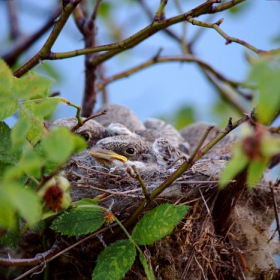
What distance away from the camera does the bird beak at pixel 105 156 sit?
2.50 m

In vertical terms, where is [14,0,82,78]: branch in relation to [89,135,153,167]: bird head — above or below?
above

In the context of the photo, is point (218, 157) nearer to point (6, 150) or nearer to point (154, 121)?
point (154, 121)

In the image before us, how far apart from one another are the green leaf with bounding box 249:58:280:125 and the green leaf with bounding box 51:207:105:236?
957 millimetres

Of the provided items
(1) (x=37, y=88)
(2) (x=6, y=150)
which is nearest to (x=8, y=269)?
(2) (x=6, y=150)

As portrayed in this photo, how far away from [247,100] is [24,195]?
320 centimetres

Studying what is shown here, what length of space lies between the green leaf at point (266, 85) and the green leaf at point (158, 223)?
814 mm

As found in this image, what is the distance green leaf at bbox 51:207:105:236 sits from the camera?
1722mm

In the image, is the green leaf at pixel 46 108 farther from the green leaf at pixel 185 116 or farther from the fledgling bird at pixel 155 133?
the green leaf at pixel 185 116

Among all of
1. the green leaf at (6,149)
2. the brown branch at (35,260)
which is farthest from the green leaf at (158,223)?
the green leaf at (6,149)

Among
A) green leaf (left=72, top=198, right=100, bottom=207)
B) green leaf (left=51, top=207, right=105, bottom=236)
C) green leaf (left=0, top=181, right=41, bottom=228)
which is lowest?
green leaf (left=51, top=207, right=105, bottom=236)

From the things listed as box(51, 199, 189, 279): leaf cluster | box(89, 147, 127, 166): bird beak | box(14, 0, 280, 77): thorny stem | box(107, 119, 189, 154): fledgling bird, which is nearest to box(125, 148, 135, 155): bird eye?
box(89, 147, 127, 166): bird beak

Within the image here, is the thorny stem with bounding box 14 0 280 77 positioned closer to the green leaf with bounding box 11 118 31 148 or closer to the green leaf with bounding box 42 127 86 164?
the green leaf with bounding box 11 118 31 148

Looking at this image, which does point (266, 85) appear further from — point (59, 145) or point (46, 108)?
point (46, 108)

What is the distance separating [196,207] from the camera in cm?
217
